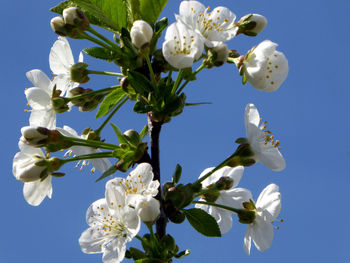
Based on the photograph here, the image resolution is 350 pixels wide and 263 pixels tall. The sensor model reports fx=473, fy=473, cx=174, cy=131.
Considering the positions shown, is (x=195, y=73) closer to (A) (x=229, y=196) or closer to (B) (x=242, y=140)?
(B) (x=242, y=140)

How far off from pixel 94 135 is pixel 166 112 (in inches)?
25.5

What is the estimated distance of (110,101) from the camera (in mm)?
3324

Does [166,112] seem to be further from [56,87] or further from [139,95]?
[56,87]

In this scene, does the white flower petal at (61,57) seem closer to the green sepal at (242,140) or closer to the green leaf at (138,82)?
the green leaf at (138,82)

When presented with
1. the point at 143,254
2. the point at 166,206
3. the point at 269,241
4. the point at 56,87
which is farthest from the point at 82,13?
the point at 269,241

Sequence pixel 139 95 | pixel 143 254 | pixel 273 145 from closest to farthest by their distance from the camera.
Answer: pixel 143 254, pixel 139 95, pixel 273 145

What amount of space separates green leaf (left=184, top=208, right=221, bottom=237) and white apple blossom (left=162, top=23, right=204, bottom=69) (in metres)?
0.91

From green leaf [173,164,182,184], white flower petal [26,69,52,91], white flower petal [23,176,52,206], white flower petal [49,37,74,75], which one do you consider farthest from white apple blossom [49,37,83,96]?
green leaf [173,164,182,184]

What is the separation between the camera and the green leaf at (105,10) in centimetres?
322

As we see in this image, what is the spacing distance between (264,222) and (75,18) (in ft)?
6.00

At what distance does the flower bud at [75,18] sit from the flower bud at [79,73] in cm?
27

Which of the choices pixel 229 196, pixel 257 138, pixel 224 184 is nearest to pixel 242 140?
pixel 257 138

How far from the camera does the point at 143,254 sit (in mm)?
2768

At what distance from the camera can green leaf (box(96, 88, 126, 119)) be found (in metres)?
3.29
